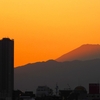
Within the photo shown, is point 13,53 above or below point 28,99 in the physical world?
above

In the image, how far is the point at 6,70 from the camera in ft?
527

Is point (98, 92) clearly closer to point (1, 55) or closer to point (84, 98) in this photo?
point (84, 98)

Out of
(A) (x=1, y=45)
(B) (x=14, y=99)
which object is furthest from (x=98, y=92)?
(A) (x=1, y=45)

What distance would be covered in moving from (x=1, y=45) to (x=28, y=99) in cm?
6718

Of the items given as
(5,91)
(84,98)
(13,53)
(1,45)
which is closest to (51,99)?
(84,98)

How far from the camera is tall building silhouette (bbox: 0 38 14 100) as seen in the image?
498 feet

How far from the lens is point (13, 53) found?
164 meters

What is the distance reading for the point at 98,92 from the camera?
15838cm

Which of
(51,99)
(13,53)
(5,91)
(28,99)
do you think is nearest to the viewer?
(28,99)

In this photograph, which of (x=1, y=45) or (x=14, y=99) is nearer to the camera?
(x=14, y=99)

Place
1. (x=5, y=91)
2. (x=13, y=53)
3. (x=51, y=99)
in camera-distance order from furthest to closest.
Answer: (x=13, y=53) < (x=5, y=91) < (x=51, y=99)

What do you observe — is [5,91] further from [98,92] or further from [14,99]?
[98,92]

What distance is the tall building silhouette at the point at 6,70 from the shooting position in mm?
151700

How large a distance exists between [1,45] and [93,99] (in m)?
43.3
